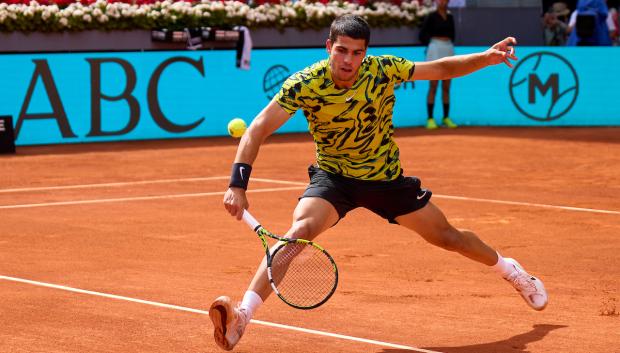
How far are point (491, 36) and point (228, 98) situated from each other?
6.77 metres

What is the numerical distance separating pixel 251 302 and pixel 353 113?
1.19 metres

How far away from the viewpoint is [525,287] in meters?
7.36

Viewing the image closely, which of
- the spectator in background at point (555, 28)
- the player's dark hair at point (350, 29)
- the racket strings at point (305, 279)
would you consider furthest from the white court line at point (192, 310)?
the spectator in background at point (555, 28)

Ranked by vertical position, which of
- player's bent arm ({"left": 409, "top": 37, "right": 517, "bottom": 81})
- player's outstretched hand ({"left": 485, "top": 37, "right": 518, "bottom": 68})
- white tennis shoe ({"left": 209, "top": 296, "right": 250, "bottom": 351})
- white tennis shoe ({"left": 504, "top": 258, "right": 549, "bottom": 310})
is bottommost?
white tennis shoe ({"left": 504, "top": 258, "right": 549, "bottom": 310})

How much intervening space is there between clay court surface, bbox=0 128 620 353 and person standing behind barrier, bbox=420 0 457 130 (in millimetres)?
4281

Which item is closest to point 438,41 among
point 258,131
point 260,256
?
point 260,256

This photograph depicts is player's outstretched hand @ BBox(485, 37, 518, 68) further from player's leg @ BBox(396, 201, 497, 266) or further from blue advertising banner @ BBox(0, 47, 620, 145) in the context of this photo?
blue advertising banner @ BBox(0, 47, 620, 145)

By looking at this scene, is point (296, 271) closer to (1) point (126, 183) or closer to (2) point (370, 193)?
(2) point (370, 193)

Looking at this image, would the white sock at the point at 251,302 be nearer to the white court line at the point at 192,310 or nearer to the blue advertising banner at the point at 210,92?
the white court line at the point at 192,310

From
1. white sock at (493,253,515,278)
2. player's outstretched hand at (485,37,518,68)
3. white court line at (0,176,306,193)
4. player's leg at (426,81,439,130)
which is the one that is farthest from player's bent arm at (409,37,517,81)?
player's leg at (426,81,439,130)

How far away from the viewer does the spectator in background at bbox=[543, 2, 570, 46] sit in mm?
26109

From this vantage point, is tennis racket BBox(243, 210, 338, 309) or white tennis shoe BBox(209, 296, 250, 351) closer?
white tennis shoe BBox(209, 296, 250, 351)

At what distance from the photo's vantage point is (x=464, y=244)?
7113 millimetres

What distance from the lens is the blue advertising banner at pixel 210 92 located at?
Result: 18984mm
